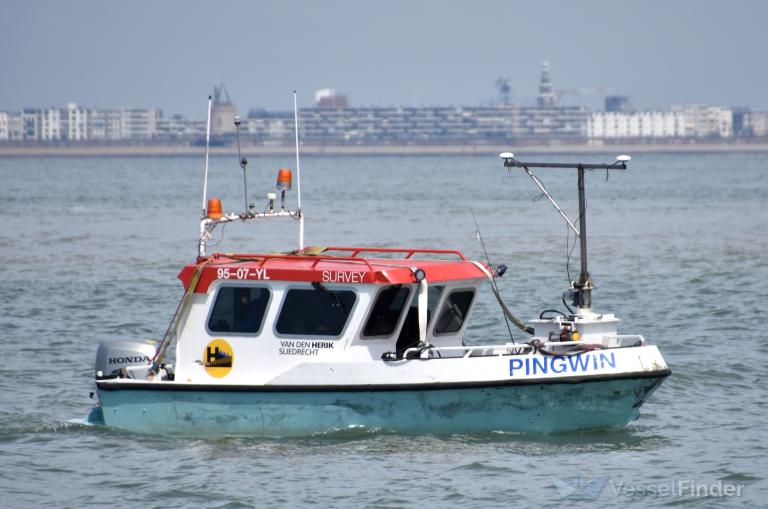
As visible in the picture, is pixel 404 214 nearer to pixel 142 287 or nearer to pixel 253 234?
pixel 253 234

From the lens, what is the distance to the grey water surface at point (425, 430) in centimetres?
1384

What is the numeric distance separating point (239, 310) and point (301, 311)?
0.69 m

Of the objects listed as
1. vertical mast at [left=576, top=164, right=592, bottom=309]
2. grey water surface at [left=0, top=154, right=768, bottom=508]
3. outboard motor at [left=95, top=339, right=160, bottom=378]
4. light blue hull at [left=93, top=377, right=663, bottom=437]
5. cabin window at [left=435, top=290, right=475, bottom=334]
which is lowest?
grey water surface at [left=0, top=154, right=768, bottom=508]

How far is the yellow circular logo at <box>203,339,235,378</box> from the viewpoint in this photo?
15.2 metres

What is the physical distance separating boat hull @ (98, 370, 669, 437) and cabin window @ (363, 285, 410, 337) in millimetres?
678

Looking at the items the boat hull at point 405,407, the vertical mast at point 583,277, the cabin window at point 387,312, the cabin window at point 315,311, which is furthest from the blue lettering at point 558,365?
the cabin window at point 315,311

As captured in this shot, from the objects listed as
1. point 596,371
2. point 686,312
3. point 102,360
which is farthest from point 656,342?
point 102,360

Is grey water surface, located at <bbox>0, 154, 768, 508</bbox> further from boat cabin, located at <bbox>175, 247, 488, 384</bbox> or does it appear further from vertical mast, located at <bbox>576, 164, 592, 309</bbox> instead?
vertical mast, located at <bbox>576, 164, 592, 309</bbox>

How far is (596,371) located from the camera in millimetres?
14422

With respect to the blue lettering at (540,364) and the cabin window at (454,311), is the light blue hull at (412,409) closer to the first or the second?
the blue lettering at (540,364)

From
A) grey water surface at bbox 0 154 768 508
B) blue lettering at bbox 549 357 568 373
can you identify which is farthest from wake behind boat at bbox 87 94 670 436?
grey water surface at bbox 0 154 768 508

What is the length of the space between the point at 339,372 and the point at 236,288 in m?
1.49

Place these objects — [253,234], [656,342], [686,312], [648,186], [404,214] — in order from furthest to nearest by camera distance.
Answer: [648,186] < [404,214] < [253,234] < [686,312] < [656,342]

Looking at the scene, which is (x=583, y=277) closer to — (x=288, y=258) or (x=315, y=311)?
(x=315, y=311)
